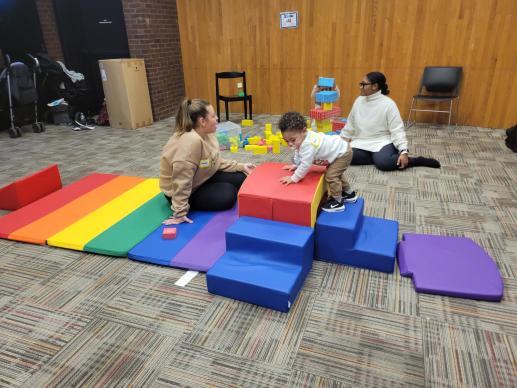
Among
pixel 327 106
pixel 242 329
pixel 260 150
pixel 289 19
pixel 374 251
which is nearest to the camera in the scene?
pixel 242 329

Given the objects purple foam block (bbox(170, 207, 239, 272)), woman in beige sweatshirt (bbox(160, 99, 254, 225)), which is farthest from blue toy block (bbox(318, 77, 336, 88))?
purple foam block (bbox(170, 207, 239, 272))

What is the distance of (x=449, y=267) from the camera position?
2.01 meters

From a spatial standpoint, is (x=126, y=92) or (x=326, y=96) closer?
(x=326, y=96)

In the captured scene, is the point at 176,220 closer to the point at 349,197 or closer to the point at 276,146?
the point at 349,197

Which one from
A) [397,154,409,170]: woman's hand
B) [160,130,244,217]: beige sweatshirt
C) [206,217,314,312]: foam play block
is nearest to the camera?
[206,217,314,312]: foam play block

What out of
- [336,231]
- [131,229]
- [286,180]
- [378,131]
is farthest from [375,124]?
[131,229]

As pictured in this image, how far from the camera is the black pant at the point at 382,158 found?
3562mm

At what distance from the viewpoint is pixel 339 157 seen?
2250 millimetres

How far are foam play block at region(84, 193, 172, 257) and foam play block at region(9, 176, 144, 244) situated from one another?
361mm

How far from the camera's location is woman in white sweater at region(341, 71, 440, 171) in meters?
3.55

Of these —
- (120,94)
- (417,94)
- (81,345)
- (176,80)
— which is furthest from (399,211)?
(176,80)

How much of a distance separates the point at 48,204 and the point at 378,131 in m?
3.07

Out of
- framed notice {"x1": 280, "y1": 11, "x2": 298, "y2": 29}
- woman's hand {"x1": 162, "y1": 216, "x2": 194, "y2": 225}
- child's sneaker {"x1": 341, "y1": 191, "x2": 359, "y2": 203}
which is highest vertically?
framed notice {"x1": 280, "y1": 11, "x2": 298, "y2": 29}

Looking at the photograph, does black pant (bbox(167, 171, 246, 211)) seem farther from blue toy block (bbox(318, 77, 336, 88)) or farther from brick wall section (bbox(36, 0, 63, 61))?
brick wall section (bbox(36, 0, 63, 61))
